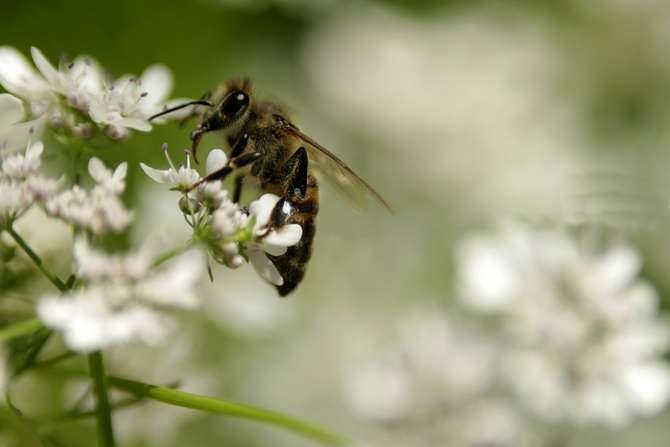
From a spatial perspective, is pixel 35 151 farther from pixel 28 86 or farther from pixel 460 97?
pixel 460 97

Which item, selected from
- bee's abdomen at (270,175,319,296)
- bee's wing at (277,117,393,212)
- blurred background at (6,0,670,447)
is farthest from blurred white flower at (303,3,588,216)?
bee's abdomen at (270,175,319,296)

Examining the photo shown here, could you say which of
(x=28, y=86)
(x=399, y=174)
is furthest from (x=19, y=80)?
(x=399, y=174)

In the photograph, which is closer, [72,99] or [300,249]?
[72,99]

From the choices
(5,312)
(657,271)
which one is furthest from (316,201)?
(657,271)

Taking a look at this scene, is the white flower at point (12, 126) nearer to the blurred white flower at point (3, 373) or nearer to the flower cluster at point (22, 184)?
the flower cluster at point (22, 184)

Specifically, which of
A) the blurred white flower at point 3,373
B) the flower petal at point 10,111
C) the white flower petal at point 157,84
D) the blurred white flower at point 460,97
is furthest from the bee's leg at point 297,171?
the blurred white flower at point 460,97

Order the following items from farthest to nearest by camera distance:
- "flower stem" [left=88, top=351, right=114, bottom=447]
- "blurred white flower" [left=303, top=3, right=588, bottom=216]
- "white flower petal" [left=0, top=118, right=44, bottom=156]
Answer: "blurred white flower" [left=303, top=3, right=588, bottom=216] → "white flower petal" [left=0, top=118, right=44, bottom=156] → "flower stem" [left=88, top=351, right=114, bottom=447]

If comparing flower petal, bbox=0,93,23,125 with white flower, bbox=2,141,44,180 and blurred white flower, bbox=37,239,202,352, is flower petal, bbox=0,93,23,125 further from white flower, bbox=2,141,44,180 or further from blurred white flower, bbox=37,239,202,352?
blurred white flower, bbox=37,239,202,352

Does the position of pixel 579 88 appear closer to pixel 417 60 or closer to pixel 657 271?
pixel 417 60
